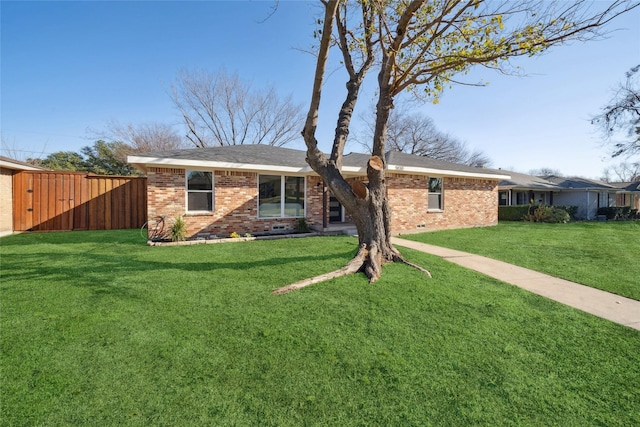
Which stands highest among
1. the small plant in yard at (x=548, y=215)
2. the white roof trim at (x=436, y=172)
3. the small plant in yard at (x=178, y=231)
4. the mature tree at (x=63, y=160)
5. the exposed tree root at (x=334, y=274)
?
the mature tree at (x=63, y=160)

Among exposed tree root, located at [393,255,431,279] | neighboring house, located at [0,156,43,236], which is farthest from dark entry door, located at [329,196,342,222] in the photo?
neighboring house, located at [0,156,43,236]

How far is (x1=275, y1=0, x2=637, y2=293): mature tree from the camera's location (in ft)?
17.0

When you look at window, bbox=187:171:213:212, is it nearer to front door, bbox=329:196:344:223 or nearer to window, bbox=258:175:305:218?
window, bbox=258:175:305:218

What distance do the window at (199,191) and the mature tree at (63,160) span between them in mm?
22206

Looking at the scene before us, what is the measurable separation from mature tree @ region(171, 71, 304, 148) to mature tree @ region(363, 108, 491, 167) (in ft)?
32.1

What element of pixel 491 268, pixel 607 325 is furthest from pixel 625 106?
pixel 607 325

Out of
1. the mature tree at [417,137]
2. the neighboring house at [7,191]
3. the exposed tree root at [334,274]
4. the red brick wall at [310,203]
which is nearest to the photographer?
the exposed tree root at [334,274]

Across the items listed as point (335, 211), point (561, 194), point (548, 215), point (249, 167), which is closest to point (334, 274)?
point (249, 167)

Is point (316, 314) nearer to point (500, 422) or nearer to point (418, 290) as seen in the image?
point (418, 290)

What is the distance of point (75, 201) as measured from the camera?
38.3 feet

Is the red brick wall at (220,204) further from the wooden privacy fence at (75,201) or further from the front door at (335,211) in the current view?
the wooden privacy fence at (75,201)

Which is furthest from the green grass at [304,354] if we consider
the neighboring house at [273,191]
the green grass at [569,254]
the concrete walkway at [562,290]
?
the neighboring house at [273,191]

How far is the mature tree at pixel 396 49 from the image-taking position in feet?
17.0

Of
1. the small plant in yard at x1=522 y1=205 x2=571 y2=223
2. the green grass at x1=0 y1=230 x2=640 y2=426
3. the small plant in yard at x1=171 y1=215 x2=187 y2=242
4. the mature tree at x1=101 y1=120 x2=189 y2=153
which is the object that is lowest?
the green grass at x1=0 y1=230 x2=640 y2=426
